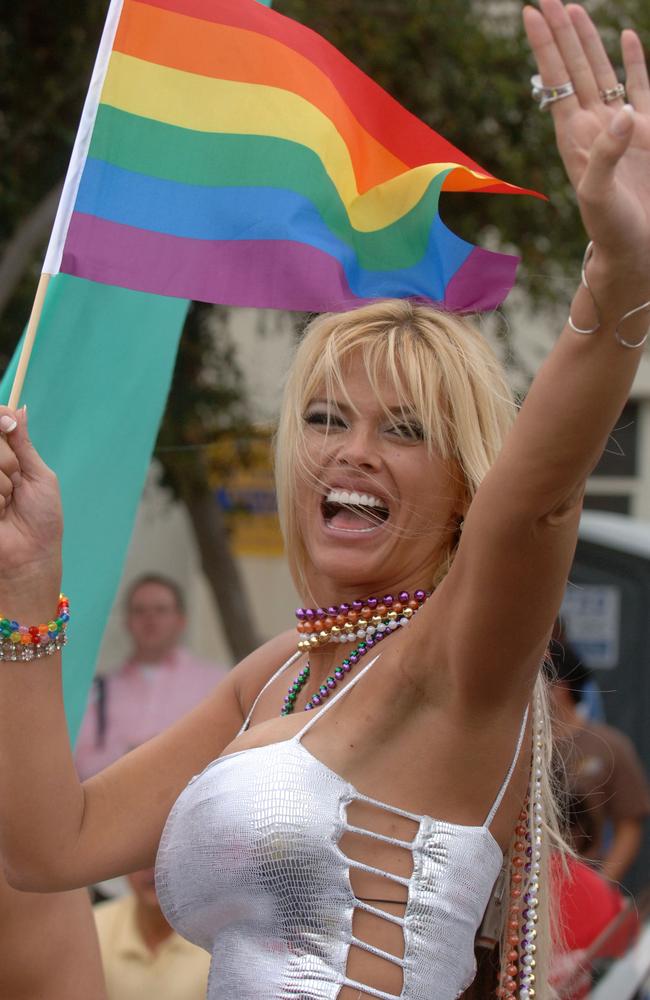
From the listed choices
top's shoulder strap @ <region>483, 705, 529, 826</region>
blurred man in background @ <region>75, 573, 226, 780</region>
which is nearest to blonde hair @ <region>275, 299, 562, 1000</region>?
top's shoulder strap @ <region>483, 705, 529, 826</region>

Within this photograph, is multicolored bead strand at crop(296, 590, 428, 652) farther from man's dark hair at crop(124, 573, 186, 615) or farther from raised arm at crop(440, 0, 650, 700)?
man's dark hair at crop(124, 573, 186, 615)

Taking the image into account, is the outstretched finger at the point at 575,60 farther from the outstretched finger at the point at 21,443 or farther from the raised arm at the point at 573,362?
the outstretched finger at the point at 21,443

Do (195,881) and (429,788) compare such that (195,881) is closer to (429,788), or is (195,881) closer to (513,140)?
(429,788)

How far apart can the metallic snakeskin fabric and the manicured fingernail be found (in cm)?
85

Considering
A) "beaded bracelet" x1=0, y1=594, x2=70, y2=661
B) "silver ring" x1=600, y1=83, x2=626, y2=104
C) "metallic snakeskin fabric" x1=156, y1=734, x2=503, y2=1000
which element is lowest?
"metallic snakeskin fabric" x1=156, y1=734, x2=503, y2=1000

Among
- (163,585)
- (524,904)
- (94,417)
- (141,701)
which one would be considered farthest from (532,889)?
(163,585)

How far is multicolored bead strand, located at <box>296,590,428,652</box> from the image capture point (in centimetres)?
202

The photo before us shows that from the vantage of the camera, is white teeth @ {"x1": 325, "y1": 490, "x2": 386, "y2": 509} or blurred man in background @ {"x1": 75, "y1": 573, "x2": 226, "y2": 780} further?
blurred man in background @ {"x1": 75, "y1": 573, "x2": 226, "y2": 780}

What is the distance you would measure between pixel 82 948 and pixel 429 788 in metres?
0.88

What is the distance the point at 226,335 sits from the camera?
8695 millimetres

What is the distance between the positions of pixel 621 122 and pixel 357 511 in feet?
2.47

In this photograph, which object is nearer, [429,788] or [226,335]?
[429,788]

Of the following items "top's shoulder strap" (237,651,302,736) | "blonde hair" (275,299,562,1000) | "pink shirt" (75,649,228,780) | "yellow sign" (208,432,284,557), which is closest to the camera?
"blonde hair" (275,299,562,1000)

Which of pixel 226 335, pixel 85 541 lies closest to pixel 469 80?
pixel 226 335
